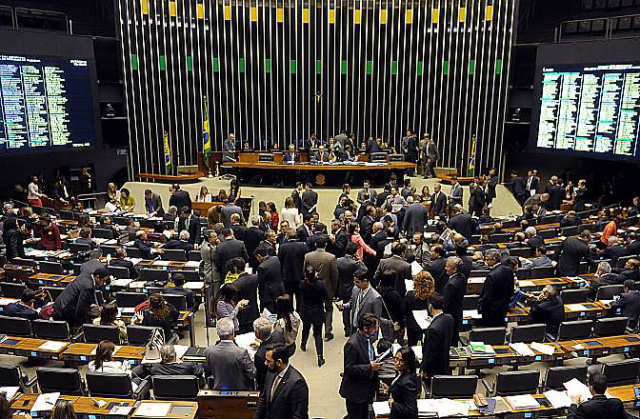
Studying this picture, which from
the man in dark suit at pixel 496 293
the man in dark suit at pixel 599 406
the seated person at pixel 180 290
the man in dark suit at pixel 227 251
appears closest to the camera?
the man in dark suit at pixel 599 406

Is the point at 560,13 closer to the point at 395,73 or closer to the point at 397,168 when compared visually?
the point at 395,73

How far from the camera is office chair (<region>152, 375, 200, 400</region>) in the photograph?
16.6 ft

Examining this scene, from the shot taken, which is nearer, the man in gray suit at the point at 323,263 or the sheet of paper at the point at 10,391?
the sheet of paper at the point at 10,391

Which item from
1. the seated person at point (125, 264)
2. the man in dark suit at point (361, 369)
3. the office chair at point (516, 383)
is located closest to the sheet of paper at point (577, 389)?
the office chair at point (516, 383)

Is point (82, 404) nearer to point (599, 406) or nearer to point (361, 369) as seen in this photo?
point (361, 369)

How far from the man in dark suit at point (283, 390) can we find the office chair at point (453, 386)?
160cm

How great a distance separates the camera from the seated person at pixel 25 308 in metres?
6.66

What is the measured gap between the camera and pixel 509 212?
1564 cm

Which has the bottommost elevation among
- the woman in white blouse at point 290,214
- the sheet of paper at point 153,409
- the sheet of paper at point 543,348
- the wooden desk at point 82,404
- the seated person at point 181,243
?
the wooden desk at point 82,404

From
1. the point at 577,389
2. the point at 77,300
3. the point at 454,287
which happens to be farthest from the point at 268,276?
the point at 577,389

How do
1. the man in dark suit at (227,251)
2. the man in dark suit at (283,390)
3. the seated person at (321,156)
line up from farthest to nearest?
the seated person at (321,156), the man in dark suit at (227,251), the man in dark suit at (283,390)

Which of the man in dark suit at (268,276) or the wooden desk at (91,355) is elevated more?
the man in dark suit at (268,276)

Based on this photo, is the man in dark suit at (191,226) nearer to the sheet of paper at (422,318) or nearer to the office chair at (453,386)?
the sheet of paper at (422,318)

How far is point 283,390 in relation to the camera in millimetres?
3922
